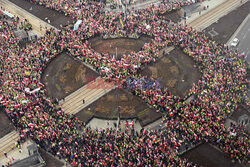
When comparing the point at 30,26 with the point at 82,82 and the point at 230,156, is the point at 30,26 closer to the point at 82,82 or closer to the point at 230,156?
the point at 82,82

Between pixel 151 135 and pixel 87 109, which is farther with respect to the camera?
pixel 87 109

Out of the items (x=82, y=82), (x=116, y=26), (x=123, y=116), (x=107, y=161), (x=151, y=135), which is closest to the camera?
(x=107, y=161)

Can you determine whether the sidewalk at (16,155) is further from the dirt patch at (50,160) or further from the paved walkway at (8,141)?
the dirt patch at (50,160)

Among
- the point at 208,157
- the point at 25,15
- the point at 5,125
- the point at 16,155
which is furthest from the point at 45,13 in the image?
the point at 208,157

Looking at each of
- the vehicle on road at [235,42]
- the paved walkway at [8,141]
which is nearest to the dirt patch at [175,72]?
the vehicle on road at [235,42]

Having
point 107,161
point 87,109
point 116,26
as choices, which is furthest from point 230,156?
point 116,26

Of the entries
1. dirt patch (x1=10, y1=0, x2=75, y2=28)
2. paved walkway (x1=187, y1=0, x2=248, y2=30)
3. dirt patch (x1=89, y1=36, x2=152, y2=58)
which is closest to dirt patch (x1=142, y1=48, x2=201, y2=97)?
dirt patch (x1=89, y1=36, x2=152, y2=58)

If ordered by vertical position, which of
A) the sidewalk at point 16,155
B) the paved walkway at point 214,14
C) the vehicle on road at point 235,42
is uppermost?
the paved walkway at point 214,14
